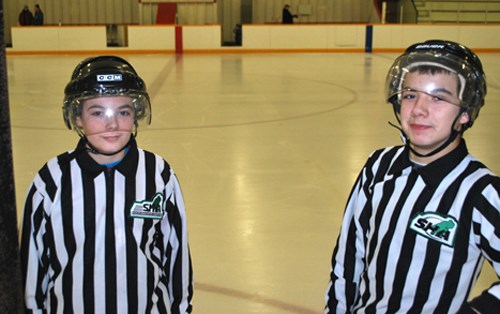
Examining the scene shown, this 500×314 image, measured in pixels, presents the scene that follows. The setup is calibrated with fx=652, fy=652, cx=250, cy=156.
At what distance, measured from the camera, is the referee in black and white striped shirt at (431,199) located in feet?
5.33

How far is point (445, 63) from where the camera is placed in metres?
1.69

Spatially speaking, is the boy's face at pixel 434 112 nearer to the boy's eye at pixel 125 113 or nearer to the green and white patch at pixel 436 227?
the green and white patch at pixel 436 227

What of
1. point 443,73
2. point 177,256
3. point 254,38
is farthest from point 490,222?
point 254,38

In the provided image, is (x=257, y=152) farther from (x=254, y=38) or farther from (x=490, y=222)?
(x=254, y=38)

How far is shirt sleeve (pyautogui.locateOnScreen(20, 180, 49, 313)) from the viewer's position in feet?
5.82

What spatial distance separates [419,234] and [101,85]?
3.12ft

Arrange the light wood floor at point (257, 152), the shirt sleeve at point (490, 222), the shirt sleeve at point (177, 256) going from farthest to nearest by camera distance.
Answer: the light wood floor at point (257, 152) → the shirt sleeve at point (177, 256) → the shirt sleeve at point (490, 222)

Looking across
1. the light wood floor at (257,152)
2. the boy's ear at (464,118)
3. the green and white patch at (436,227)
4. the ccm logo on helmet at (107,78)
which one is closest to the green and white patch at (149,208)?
the ccm logo on helmet at (107,78)

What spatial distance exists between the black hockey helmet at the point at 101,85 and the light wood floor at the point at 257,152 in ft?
4.87

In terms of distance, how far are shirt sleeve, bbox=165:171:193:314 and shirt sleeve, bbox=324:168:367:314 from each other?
A: 1.45 ft

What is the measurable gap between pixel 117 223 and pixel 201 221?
2.51m

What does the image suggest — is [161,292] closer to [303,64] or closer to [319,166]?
[319,166]

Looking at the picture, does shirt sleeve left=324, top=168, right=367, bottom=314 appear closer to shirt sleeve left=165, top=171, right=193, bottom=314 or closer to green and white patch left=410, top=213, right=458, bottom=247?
green and white patch left=410, top=213, right=458, bottom=247

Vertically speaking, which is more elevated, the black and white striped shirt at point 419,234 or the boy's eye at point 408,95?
Result: the boy's eye at point 408,95
